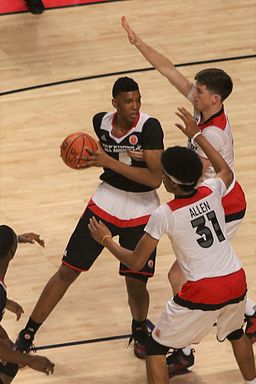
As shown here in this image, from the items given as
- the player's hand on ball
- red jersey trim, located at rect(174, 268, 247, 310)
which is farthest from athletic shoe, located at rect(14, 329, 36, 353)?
red jersey trim, located at rect(174, 268, 247, 310)

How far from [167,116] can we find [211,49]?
2010mm

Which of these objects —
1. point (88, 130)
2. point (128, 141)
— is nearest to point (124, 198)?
point (128, 141)

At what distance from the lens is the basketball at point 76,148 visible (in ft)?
25.1

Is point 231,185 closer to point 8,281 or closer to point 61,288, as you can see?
point 61,288

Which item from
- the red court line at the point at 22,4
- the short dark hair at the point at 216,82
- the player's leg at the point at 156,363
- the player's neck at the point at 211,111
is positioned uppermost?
the short dark hair at the point at 216,82

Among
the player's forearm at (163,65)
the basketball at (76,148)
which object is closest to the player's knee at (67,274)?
the basketball at (76,148)

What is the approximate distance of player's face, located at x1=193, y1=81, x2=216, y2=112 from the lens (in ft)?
25.7

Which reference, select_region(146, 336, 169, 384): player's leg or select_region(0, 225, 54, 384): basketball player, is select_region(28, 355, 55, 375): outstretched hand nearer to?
select_region(0, 225, 54, 384): basketball player

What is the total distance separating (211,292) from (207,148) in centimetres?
105

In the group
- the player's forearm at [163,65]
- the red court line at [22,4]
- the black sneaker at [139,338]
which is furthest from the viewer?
the red court line at [22,4]

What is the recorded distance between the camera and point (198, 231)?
6.88 metres

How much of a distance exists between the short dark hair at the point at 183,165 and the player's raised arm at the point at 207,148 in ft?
1.95

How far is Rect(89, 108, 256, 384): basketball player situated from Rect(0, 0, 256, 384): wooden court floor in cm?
93

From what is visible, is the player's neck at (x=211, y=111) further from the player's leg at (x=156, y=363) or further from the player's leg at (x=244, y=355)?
the player's leg at (x=156, y=363)
